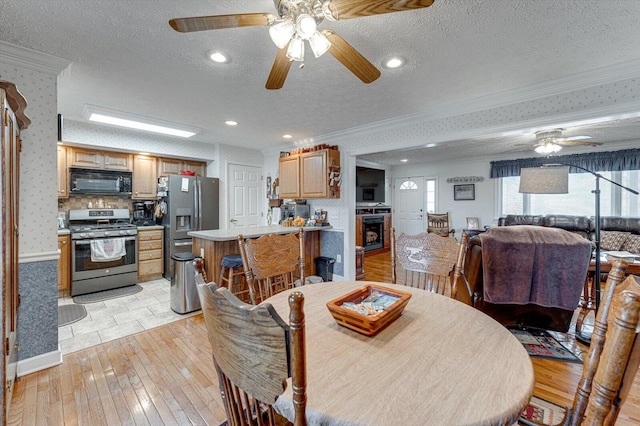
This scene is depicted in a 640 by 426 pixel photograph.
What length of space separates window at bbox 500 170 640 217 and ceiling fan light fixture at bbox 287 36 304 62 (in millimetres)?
5492

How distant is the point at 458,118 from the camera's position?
3037 millimetres

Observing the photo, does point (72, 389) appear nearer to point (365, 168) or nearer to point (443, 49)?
point (443, 49)

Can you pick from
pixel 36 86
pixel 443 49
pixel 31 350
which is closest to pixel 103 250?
pixel 31 350

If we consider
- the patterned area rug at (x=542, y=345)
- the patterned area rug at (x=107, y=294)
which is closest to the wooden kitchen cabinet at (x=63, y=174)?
the patterned area rug at (x=107, y=294)

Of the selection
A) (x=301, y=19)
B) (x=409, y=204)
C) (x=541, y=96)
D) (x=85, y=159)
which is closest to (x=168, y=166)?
(x=85, y=159)

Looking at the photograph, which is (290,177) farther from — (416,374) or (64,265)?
(416,374)

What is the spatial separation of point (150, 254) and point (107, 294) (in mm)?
788

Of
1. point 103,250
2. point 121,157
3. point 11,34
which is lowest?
point 103,250

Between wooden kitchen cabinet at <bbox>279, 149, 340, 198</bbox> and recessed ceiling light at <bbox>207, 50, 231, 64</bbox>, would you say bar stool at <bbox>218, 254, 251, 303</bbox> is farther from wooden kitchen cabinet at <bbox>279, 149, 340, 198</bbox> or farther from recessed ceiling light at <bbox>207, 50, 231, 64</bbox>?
recessed ceiling light at <bbox>207, 50, 231, 64</bbox>

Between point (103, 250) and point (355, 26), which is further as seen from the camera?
point (103, 250)

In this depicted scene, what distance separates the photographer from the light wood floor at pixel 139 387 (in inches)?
64.5

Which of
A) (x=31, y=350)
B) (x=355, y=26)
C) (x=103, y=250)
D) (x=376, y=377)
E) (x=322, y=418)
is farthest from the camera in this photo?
(x=103, y=250)

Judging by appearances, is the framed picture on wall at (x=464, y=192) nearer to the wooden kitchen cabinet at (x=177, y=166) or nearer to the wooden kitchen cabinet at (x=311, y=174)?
the wooden kitchen cabinet at (x=311, y=174)

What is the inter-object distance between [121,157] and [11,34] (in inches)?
107
